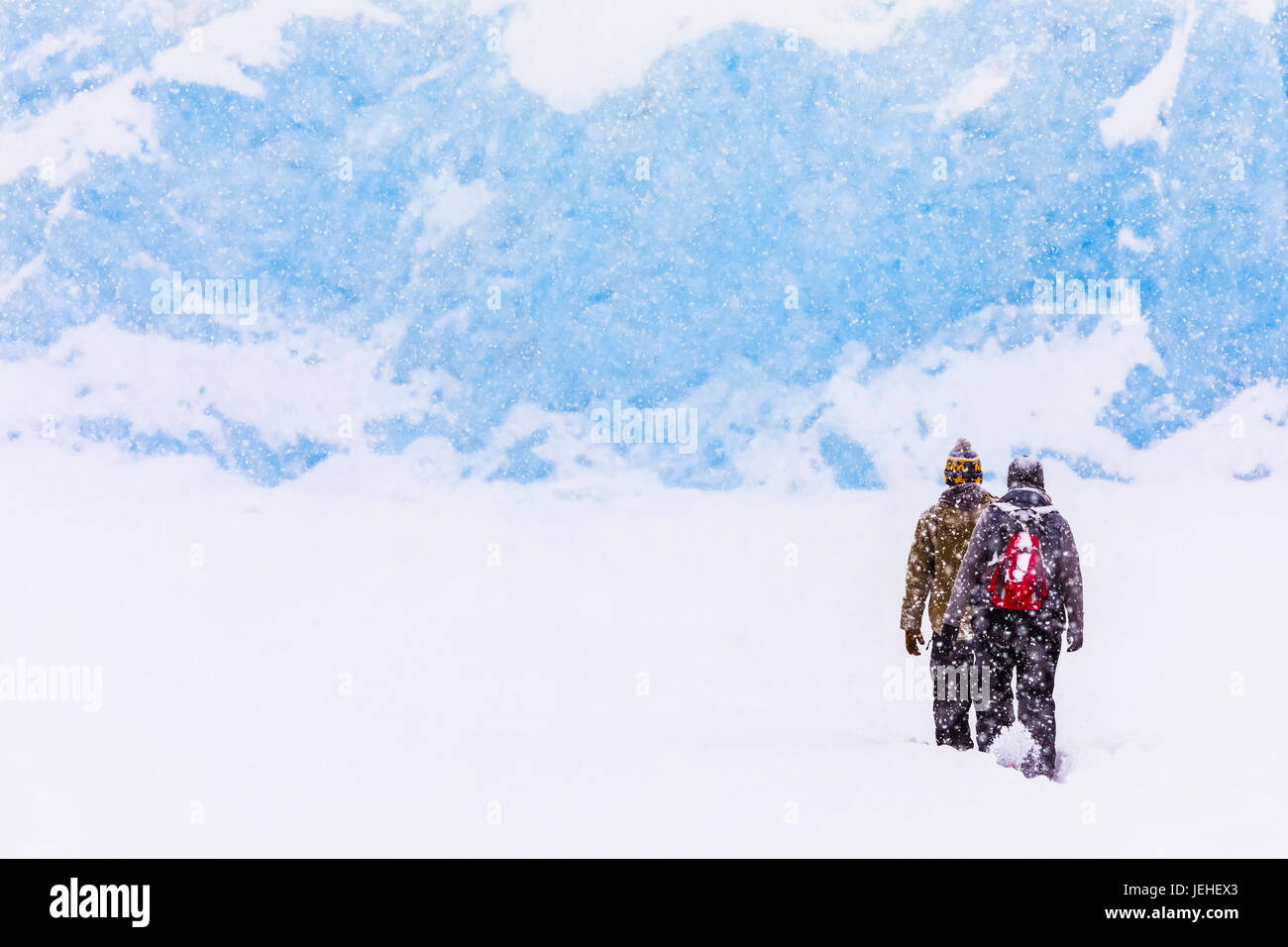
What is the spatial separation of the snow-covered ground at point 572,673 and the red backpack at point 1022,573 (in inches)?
30.9

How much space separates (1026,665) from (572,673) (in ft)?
17.3

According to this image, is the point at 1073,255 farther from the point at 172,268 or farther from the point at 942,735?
the point at 172,268

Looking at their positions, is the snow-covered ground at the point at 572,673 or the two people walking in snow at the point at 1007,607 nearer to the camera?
the snow-covered ground at the point at 572,673

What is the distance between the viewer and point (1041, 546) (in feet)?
15.2

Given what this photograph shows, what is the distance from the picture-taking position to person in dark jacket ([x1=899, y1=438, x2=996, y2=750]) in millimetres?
5121

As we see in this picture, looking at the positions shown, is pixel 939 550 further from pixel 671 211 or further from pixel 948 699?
pixel 671 211

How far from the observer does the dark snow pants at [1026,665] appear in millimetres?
4668

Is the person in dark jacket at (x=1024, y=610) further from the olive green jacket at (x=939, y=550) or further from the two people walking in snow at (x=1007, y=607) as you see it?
the olive green jacket at (x=939, y=550)

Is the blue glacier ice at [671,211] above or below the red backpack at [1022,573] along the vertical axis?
above

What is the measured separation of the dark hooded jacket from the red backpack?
3 cm

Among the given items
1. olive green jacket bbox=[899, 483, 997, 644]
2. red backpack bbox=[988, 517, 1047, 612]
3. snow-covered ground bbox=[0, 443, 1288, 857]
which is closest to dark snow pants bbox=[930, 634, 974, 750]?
olive green jacket bbox=[899, 483, 997, 644]

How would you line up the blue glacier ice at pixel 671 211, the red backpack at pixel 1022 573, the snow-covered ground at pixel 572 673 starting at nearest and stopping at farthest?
the snow-covered ground at pixel 572 673, the red backpack at pixel 1022 573, the blue glacier ice at pixel 671 211

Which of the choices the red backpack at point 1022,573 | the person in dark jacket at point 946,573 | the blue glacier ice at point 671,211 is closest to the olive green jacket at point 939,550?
the person in dark jacket at point 946,573

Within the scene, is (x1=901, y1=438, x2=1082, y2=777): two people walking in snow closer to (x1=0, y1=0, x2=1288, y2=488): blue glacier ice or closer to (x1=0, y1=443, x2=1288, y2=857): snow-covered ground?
(x1=0, y1=443, x2=1288, y2=857): snow-covered ground
